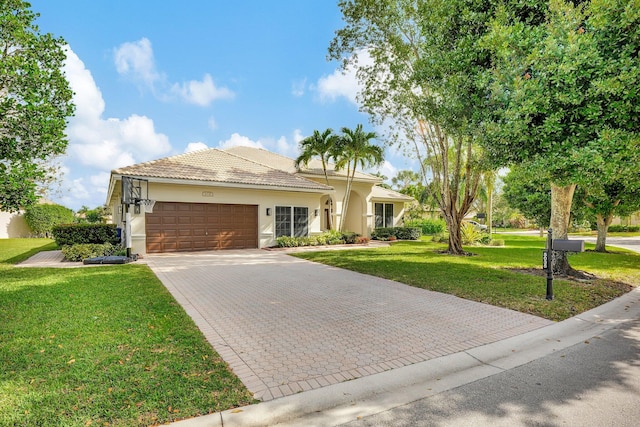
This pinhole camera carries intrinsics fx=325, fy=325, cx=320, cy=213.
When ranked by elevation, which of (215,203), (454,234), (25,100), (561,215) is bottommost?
(454,234)

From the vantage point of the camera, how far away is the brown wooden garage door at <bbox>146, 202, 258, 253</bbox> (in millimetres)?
14891

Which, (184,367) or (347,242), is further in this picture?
(347,242)

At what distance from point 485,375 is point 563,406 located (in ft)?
2.61

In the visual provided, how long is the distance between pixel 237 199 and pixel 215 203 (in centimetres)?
112

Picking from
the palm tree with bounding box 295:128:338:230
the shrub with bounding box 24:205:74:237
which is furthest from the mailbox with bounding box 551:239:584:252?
the shrub with bounding box 24:205:74:237

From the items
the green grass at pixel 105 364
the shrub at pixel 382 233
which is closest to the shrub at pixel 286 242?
the shrub at pixel 382 233

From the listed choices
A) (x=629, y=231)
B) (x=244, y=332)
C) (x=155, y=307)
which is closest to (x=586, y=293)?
(x=244, y=332)

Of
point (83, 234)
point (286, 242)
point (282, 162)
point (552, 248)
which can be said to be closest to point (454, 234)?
point (286, 242)

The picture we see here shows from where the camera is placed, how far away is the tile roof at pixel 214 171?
48.2 ft

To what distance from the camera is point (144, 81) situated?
56.0 feet

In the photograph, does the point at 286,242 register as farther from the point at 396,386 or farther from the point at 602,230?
the point at 602,230

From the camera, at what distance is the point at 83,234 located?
1462 cm

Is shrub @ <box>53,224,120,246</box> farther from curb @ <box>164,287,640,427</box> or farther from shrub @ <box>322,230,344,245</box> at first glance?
Result: curb @ <box>164,287,640,427</box>

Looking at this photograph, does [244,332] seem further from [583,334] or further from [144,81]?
[144,81]
